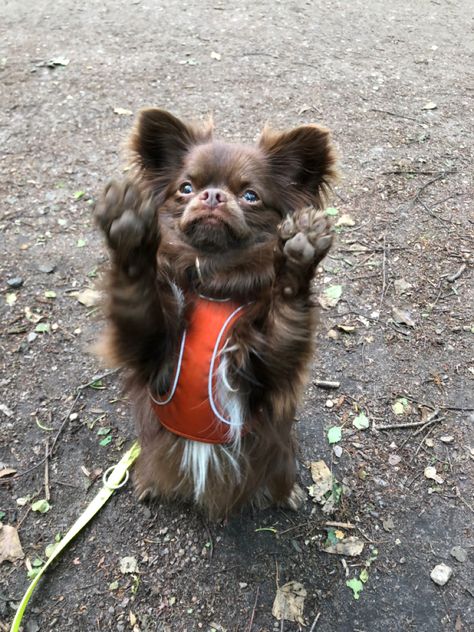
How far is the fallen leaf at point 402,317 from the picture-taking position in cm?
379

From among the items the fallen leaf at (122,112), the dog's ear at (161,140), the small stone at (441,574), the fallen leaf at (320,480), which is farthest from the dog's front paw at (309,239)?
the fallen leaf at (122,112)

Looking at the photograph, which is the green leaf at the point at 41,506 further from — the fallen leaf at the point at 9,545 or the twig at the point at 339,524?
→ the twig at the point at 339,524

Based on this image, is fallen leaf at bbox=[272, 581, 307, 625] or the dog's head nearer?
the dog's head

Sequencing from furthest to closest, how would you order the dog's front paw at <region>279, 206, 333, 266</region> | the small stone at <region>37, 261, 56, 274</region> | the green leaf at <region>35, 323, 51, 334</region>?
the small stone at <region>37, 261, 56, 274</region>
the green leaf at <region>35, 323, 51, 334</region>
the dog's front paw at <region>279, 206, 333, 266</region>

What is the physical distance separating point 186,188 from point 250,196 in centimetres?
30

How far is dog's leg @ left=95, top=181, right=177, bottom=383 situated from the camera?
174 cm

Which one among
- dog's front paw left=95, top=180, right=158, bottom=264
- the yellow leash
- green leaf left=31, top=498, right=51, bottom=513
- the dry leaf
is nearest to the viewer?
dog's front paw left=95, top=180, right=158, bottom=264

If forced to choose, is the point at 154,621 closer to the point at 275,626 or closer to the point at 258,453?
the point at 275,626

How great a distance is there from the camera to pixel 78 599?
8.35 feet

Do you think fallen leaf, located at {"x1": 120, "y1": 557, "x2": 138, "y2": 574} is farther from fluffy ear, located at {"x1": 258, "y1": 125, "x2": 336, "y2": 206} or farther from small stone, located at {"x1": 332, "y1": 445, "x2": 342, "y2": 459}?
fluffy ear, located at {"x1": 258, "y1": 125, "x2": 336, "y2": 206}

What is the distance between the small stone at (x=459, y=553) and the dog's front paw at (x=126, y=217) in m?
2.26

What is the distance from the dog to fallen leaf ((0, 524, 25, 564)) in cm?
72

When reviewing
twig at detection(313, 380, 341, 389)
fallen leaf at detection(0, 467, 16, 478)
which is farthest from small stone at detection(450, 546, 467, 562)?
fallen leaf at detection(0, 467, 16, 478)

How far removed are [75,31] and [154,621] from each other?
6.75m
